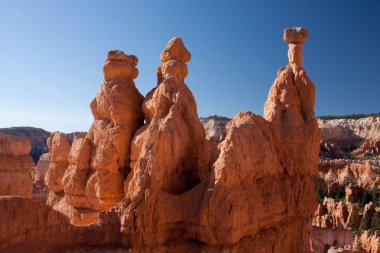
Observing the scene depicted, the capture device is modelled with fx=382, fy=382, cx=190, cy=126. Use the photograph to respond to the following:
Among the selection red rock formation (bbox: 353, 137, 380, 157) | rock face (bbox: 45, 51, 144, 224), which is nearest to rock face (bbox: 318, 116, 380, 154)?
red rock formation (bbox: 353, 137, 380, 157)

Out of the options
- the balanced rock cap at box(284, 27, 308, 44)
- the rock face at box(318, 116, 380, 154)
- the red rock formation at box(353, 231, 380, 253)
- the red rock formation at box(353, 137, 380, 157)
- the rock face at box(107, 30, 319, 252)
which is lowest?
the red rock formation at box(353, 231, 380, 253)

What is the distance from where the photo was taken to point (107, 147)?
1012cm

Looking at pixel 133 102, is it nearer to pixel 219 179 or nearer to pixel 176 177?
pixel 176 177

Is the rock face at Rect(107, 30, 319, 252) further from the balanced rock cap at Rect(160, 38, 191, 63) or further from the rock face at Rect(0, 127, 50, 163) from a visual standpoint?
the rock face at Rect(0, 127, 50, 163)

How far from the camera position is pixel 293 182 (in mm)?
9359

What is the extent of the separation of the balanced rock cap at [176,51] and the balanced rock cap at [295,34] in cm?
297

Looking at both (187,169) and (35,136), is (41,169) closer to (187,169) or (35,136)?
(187,169)

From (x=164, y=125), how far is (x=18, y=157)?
7.43 metres

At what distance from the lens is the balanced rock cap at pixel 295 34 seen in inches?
428

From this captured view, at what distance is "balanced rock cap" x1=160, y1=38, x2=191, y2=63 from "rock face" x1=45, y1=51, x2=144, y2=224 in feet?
4.20

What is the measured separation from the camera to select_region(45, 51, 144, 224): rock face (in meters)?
10.1

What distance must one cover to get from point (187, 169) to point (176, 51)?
340 cm

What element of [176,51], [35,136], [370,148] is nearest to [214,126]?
[370,148]

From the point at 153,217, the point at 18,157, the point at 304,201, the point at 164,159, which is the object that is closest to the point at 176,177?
the point at 164,159
